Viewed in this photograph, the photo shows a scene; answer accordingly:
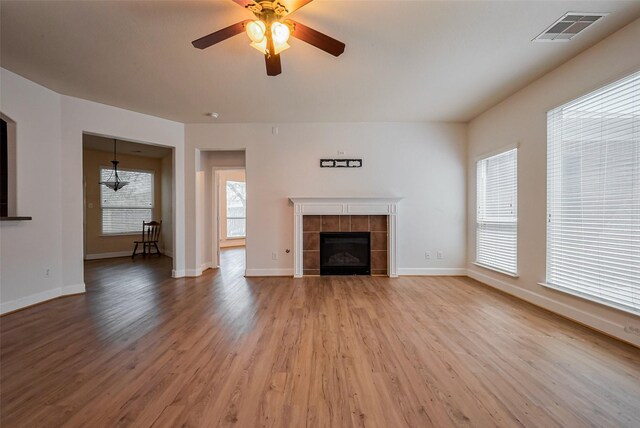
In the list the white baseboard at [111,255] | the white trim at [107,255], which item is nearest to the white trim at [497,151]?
the white baseboard at [111,255]

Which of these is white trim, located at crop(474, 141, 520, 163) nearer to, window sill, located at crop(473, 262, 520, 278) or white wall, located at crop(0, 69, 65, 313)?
window sill, located at crop(473, 262, 520, 278)

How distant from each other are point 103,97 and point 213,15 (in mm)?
2634

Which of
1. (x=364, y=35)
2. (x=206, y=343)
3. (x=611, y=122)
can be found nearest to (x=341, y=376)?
(x=206, y=343)

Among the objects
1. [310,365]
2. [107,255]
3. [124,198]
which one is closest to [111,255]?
[107,255]

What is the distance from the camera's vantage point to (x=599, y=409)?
147cm

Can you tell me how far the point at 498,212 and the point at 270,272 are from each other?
381 centimetres

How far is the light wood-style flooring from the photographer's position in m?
1.43

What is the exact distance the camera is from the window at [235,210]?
9.02 metres

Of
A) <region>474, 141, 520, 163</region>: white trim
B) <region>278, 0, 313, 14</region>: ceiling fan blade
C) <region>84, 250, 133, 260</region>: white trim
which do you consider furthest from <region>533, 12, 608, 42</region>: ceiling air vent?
<region>84, 250, 133, 260</region>: white trim

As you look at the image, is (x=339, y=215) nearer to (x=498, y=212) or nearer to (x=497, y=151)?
(x=498, y=212)

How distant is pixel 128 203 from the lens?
7.04 meters

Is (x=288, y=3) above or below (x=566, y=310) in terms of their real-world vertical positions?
above

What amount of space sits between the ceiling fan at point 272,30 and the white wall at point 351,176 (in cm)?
257

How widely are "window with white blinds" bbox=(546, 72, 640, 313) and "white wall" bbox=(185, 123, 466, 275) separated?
170 centimetres
